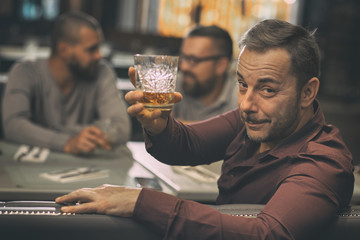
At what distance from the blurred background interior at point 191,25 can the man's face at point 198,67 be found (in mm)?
3109

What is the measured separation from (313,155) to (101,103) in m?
2.05

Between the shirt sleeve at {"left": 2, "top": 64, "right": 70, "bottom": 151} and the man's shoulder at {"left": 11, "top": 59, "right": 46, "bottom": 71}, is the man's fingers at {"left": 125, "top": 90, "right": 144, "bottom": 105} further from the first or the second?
the man's shoulder at {"left": 11, "top": 59, "right": 46, "bottom": 71}

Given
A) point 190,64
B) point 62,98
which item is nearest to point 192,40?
point 190,64

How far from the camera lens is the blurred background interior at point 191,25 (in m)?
7.38

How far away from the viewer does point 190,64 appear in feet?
10.4

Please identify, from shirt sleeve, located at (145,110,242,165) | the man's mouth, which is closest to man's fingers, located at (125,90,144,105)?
shirt sleeve, located at (145,110,242,165)

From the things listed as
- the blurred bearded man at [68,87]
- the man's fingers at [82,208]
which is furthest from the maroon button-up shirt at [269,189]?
the blurred bearded man at [68,87]

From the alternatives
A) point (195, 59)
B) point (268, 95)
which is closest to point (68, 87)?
point (195, 59)

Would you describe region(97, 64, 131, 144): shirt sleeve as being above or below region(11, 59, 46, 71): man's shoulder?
below

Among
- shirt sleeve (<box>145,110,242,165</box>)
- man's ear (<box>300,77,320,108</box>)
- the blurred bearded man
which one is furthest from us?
the blurred bearded man

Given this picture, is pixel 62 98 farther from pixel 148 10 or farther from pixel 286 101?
pixel 148 10

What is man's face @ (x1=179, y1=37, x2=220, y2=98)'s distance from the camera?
10.3 ft

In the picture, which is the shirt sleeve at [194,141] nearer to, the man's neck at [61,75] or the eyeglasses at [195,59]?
the eyeglasses at [195,59]

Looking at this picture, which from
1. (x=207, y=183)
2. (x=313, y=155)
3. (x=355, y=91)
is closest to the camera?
(x=313, y=155)
